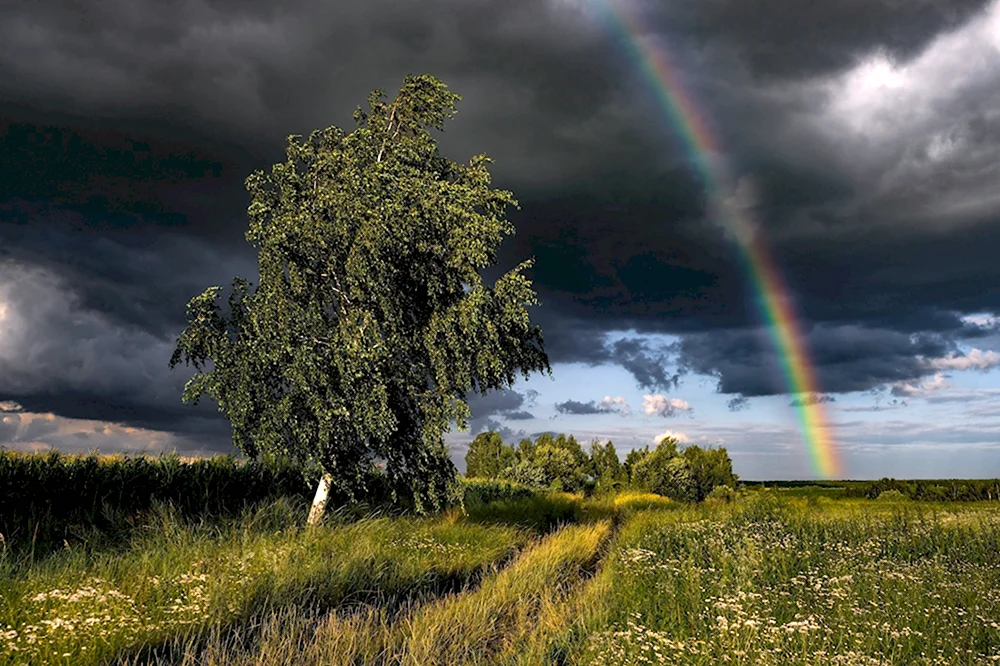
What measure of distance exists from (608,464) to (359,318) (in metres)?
52.2

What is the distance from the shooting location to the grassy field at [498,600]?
20.7 feet

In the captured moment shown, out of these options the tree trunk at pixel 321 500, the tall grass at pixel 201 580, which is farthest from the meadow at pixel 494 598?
the tree trunk at pixel 321 500

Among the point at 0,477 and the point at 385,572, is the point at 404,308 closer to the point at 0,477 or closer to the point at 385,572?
the point at 385,572

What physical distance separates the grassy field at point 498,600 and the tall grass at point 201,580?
35 mm

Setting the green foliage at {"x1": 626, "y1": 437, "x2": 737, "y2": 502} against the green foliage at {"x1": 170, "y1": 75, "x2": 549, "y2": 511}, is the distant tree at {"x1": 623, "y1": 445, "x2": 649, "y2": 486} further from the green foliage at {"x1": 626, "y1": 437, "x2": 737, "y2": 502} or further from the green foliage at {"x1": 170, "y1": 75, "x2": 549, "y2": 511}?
the green foliage at {"x1": 170, "y1": 75, "x2": 549, "y2": 511}

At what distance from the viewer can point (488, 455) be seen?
62094 millimetres

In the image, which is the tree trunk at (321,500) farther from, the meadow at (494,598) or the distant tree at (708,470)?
the distant tree at (708,470)

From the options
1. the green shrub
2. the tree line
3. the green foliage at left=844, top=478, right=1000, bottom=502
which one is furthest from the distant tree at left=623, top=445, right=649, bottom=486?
the green shrub

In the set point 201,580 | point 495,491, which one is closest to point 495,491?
point 495,491

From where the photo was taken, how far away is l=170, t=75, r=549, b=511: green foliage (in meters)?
15.0

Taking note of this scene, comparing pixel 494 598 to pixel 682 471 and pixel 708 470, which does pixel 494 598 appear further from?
pixel 708 470

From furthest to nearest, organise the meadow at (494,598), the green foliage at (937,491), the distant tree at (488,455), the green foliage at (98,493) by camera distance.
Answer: the distant tree at (488,455) → the green foliage at (937,491) → the green foliage at (98,493) → the meadow at (494,598)

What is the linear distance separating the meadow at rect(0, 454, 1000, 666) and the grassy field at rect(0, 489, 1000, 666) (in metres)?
0.04

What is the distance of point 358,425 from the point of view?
1502 centimetres
